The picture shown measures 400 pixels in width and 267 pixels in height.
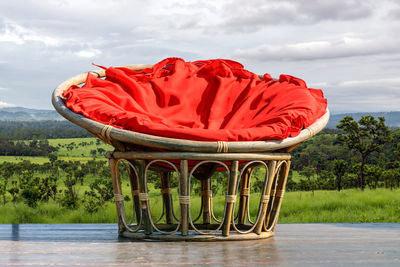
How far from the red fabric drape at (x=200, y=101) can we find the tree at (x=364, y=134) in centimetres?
773

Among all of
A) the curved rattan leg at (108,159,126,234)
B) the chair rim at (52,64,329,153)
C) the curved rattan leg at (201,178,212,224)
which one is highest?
the chair rim at (52,64,329,153)

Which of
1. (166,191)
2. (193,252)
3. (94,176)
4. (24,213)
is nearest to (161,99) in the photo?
(166,191)

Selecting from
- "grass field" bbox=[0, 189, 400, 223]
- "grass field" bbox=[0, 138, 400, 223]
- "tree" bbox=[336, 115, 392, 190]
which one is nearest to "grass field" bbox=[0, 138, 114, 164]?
"tree" bbox=[336, 115, 392, 190]

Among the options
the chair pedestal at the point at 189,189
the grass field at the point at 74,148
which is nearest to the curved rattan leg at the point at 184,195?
the chair pedestal at the point at 189,189

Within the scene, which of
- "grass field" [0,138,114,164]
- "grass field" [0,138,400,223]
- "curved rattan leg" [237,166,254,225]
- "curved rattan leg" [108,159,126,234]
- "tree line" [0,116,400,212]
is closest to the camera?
"curved rattan leg" [108,159,126,234]

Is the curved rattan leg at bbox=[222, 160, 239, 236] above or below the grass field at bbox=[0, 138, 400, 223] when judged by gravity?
above

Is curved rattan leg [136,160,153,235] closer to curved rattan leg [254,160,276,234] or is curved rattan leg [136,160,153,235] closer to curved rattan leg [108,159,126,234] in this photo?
curved rattan leg [108,159,126,234]

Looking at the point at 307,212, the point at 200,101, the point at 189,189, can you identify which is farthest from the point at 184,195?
the point at 307,212

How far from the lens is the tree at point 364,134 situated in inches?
409

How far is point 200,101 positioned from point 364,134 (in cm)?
822

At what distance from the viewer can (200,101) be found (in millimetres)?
3080

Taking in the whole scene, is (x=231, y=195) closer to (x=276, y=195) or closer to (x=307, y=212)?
(x=276, y=195)

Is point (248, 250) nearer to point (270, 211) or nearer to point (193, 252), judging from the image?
point (193, 252)

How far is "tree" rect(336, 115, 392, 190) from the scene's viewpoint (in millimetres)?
10391
